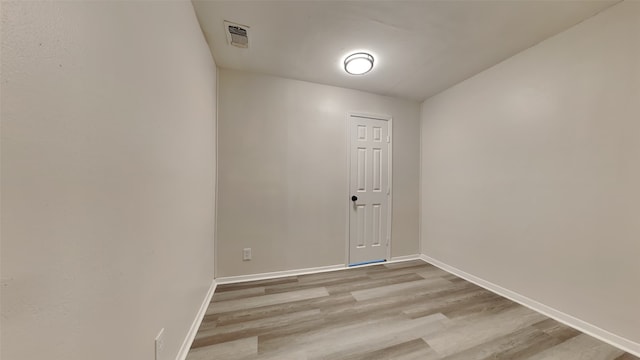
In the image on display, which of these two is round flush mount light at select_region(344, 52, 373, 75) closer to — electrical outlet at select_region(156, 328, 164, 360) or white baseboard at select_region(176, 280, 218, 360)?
electrical outlet at select_region(156, 328, 164, 360)

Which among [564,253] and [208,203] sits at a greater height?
[208,203]

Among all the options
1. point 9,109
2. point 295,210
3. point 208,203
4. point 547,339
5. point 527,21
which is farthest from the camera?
point 295,210

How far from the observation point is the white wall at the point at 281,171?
227 centimetres

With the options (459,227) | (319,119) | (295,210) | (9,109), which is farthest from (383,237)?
(9,109)

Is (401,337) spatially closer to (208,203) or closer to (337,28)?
(208,203)

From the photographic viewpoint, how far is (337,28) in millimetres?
1672

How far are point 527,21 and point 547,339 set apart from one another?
244cm

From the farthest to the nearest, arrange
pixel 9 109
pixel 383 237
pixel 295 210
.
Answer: pixel 383 237 → pixel 295 210 → pixel 9 109

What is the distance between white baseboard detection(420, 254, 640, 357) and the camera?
137 cm

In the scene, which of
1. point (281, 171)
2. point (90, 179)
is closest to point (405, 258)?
point (281, 171)

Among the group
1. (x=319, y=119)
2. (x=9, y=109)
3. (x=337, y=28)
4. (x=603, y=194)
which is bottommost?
(x=603, y=194)

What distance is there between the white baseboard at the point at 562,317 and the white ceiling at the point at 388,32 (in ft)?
7.76

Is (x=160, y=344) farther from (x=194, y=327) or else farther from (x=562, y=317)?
(x=562, y=317)

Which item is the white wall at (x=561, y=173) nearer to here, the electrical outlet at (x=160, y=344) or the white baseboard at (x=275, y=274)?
the white baseboard at (x=275, y=274)
